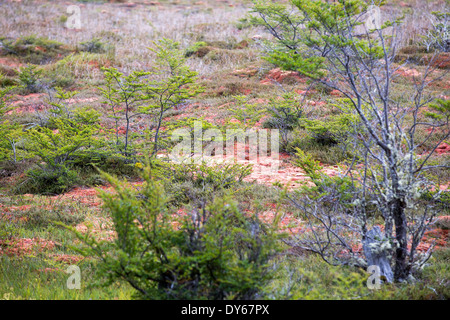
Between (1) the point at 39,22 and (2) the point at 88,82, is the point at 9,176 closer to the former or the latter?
(2) the point at 88,82

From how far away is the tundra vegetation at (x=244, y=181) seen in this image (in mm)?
2283

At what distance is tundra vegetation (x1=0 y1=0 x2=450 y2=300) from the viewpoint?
7.49 feet

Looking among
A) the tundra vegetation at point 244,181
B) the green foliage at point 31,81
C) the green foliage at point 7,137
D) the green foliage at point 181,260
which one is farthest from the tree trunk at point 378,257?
the green foliage at point 31,81

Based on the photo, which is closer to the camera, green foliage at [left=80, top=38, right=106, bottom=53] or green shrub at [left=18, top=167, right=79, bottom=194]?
green shrub at [left=18, top=167, right=79, bottom=194]

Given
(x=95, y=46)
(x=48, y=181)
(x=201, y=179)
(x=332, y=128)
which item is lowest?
(x=48, y=181)

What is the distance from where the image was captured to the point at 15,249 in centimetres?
382

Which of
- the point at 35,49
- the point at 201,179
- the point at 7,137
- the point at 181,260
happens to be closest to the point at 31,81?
the point at 35,49

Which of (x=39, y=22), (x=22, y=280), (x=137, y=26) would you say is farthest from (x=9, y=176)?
(x=39, y=22)

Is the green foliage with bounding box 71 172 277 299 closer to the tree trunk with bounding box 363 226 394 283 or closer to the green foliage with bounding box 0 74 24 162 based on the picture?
the tree trunk with bounding box 363 226 394 283

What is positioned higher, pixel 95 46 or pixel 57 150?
pixel 95 46

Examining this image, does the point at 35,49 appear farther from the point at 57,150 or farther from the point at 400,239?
the point at 400,239

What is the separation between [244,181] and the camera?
242 inches

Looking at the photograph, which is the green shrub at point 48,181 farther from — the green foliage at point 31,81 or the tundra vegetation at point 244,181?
the green foliage at point 31,81

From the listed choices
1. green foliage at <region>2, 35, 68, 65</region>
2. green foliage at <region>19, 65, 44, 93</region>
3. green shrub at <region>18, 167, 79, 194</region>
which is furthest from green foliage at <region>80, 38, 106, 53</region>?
green shrub at <region>18, 167, 79, 194</region>
